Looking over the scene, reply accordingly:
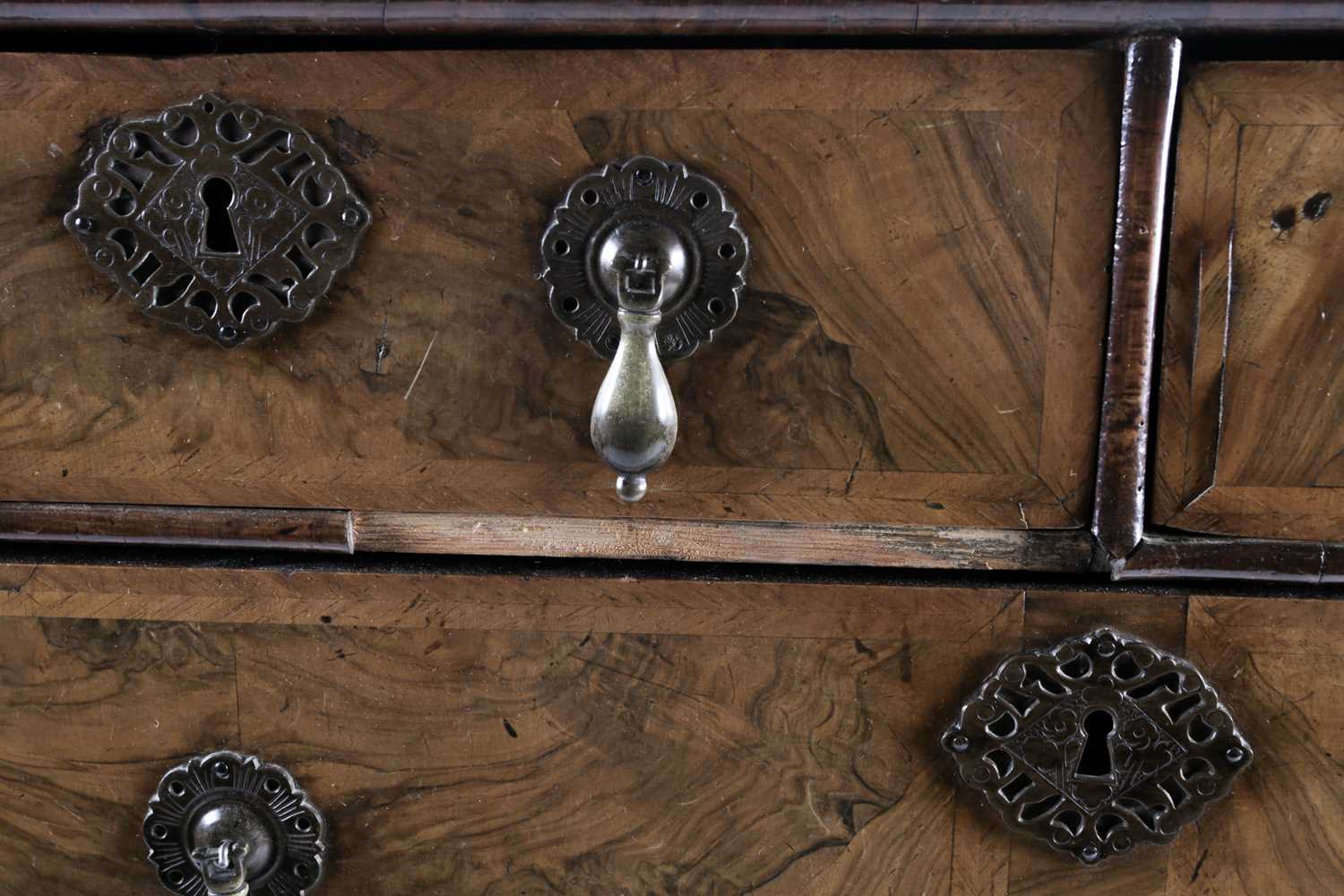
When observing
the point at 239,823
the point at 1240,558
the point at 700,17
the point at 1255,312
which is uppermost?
the point at 700,17

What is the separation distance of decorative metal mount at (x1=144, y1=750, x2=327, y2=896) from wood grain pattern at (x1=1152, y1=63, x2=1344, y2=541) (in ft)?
1.39

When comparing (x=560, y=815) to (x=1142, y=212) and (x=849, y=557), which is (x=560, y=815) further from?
(x=1142, y=212)

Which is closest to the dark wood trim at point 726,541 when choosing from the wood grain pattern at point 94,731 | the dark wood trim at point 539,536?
the dark wood trim at point 539,536

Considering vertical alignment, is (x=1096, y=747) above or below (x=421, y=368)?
below

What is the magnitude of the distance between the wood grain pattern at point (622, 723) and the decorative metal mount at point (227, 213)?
0.13 m

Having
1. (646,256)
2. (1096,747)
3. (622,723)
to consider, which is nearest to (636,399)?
(646,256)

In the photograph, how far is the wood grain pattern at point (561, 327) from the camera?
0.38 m

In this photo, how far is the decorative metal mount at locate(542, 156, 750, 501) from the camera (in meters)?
0.38

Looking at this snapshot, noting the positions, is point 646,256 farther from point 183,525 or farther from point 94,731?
point 94,731

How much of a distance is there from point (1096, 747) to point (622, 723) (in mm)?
221

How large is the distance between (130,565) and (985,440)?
0.40 metres

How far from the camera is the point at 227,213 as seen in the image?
402 millimetres

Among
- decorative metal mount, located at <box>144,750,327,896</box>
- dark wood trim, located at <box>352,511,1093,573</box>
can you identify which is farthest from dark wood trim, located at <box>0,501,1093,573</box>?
decorative metal mount, located at <box>144,750,327,896</box>

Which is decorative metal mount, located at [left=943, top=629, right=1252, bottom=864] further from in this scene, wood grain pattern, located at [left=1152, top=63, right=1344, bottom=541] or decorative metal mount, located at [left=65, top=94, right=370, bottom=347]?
decorative metal mount, located at [left=65, top=94, right=370, bottom=347]
